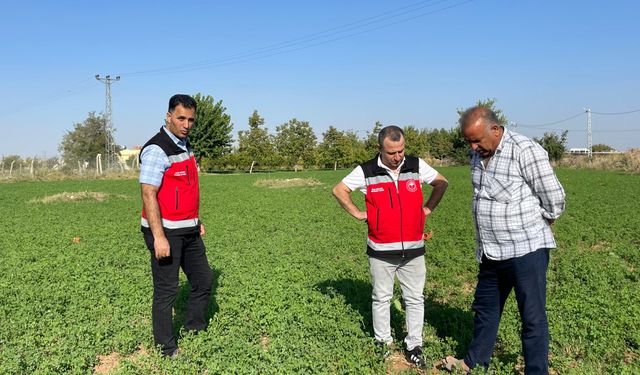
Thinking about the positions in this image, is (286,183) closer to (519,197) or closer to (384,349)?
(384,349)

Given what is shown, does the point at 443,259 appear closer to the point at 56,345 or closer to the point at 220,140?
the point at 56,345

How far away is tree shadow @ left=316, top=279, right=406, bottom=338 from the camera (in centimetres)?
495

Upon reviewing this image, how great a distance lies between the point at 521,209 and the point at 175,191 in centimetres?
277

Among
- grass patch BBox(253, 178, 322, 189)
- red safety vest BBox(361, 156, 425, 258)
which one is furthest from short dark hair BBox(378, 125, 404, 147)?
grass patch BBox(253, 178, 322, 189)

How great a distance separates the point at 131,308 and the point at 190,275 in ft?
5.10

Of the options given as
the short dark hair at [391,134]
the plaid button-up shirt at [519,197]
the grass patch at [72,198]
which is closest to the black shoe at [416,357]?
the plaid button-up shirt at [519,197]

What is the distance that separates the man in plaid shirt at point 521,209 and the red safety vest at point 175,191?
7.68 feet

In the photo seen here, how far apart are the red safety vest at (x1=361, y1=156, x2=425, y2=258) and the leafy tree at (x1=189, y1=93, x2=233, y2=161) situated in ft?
182

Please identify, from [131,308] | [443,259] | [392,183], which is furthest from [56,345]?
[443,259]

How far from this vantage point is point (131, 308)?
5.57 m

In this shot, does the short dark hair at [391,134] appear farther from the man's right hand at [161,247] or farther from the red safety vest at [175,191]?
the man's right hand at [161,247]

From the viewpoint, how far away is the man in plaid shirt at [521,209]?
328cm

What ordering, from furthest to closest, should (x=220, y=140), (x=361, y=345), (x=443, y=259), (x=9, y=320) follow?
1. (x=220, y=140)
2. (x=443, y=259)
3. (x=9, y=320)
4. (x=361, y=345)

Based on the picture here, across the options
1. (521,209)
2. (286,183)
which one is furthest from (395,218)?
(286,183)
